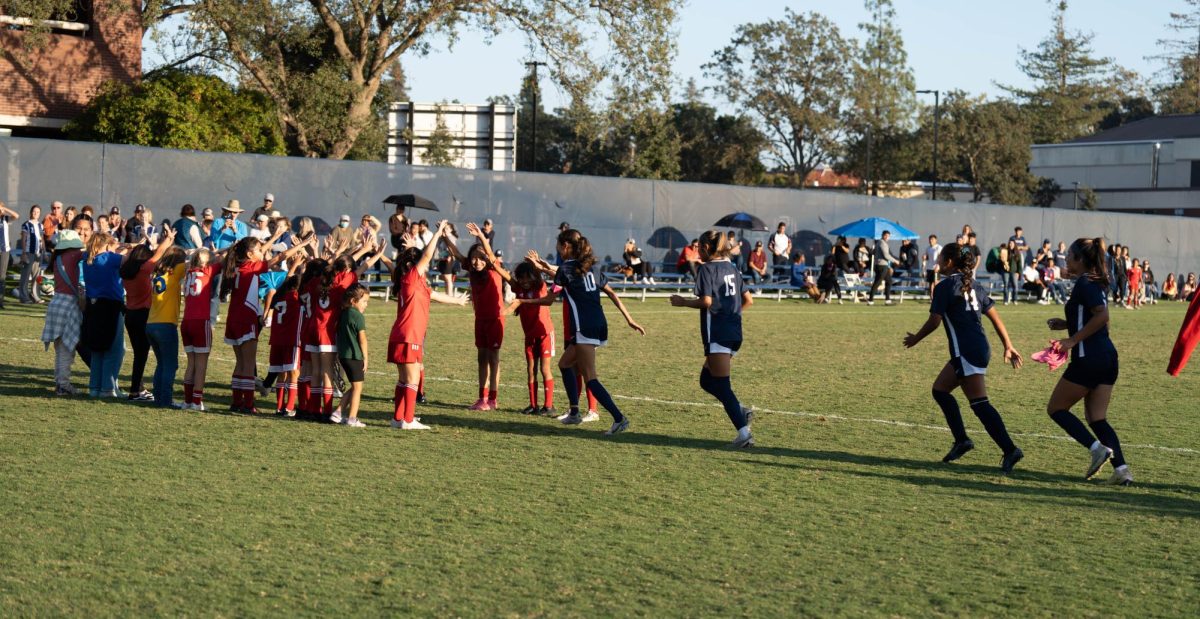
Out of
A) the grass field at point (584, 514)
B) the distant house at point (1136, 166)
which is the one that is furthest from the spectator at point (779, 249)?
the distant house at point (1136, 166)

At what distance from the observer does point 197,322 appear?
1094 centimetres

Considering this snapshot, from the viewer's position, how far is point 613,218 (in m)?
31.5

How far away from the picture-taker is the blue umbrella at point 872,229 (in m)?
32.3

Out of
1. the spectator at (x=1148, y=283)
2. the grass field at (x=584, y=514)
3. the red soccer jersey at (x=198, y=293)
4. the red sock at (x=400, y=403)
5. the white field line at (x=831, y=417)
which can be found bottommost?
the grass field at (x=584, y=514)

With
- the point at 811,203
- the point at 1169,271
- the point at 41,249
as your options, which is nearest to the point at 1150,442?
the point at 41,249

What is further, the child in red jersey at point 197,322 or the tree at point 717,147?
the tree at point 717,147

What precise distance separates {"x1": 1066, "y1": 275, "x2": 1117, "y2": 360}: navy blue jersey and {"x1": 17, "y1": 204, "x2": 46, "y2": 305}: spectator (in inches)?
705

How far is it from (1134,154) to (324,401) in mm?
85626

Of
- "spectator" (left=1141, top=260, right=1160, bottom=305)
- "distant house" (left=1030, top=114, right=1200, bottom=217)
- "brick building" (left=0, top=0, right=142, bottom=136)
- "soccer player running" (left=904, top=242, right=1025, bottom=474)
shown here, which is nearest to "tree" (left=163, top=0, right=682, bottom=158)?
"brick building" (left=0, top=0, right=142, bottom=136)

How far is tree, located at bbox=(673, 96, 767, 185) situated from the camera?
77188 millimetres

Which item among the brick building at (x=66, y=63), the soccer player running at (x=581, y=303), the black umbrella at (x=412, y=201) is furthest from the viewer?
the brick building at (x=66, y=63)

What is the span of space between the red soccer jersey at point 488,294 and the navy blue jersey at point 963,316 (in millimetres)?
4123

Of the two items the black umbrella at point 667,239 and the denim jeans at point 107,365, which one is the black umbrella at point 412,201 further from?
the denim jeans at point 107,365

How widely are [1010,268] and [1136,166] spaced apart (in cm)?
5894
